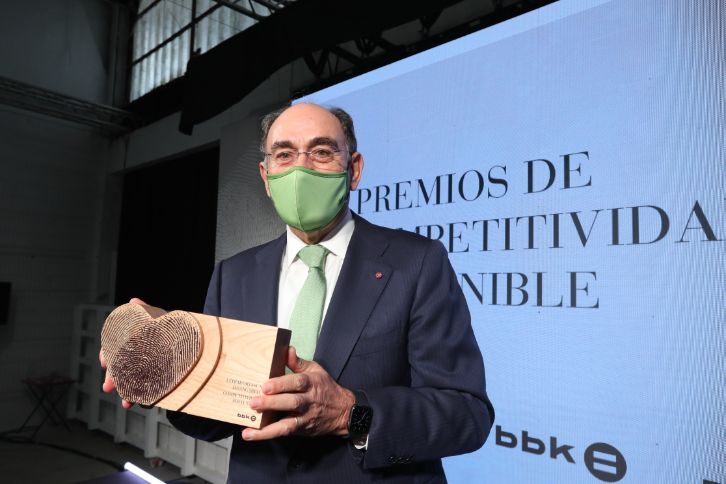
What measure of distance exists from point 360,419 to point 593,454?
3.98 ft

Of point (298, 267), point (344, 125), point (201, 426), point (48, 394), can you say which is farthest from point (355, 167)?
point (48, 394)

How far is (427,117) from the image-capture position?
2188mm

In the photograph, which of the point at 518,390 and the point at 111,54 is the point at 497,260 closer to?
the point at 518,390

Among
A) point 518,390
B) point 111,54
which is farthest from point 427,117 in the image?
point 111,54

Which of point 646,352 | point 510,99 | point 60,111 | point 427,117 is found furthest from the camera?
point 60,111

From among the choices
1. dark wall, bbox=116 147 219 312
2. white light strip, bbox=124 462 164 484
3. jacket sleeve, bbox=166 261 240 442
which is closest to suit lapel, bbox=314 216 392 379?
jacket sleeve, bbox=166 261 240 442

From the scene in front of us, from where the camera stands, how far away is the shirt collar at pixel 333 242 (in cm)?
100

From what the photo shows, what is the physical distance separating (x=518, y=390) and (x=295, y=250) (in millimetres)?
1168

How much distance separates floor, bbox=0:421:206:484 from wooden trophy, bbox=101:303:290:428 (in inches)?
125

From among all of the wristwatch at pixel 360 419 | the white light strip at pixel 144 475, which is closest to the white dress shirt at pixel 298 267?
the wristwatch at pixel 360 419

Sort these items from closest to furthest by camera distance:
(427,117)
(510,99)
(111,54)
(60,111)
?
1. (510,99)
2. (427,117)
3. (60,111)
4. (111,54)

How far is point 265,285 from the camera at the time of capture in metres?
0.98

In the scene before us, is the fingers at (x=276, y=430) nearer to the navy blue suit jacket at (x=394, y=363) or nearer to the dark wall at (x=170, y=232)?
the navy blue suit jacket at (x=394, y=363)

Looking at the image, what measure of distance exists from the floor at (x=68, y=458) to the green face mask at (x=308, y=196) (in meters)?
3.19
